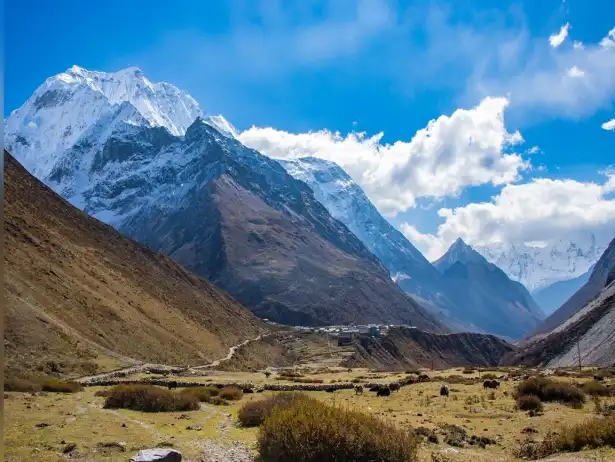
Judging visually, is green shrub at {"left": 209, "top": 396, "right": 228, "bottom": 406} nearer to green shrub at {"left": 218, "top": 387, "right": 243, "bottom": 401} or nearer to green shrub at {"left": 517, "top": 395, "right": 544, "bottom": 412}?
green shrub at {"left": 218, "top": 387, "right": 243, "bottom": 401}

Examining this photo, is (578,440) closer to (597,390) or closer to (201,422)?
(201,422)

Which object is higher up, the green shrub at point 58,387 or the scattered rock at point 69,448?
the green shrub at point 58,387

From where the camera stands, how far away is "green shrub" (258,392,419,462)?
15.1 meters

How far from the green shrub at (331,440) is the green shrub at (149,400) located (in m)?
12.0

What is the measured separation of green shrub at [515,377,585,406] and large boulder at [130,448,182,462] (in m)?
23.1

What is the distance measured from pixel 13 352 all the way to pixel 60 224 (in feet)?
217

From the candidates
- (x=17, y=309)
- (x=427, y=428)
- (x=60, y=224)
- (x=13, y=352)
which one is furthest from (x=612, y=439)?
(x=60, y=224)

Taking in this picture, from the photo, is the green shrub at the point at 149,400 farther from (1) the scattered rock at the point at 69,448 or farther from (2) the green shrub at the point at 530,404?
(2) the green shrub at the point at 530,404

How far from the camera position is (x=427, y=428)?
22.9 meters

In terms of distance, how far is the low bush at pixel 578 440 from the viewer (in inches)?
697

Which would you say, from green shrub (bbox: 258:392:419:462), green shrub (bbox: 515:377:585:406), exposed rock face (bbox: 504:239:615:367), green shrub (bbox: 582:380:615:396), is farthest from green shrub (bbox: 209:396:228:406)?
exposed rock face (bbox: 504:239:615:367)

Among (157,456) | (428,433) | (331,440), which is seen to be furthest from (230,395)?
(331,440)

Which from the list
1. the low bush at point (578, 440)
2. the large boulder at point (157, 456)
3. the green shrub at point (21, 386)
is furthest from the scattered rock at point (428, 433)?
the green shrub at point (21, 386)

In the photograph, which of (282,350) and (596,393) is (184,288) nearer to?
(282,350)
